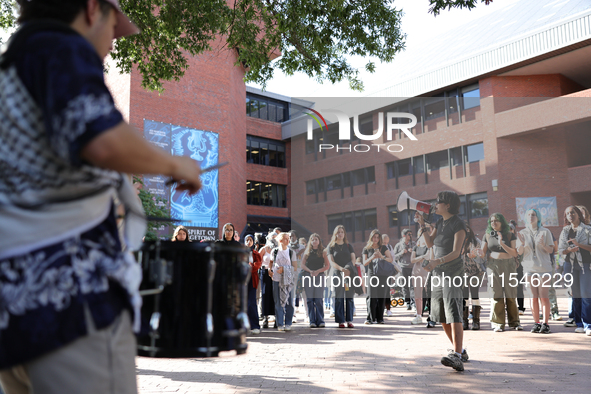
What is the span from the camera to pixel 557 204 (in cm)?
2075

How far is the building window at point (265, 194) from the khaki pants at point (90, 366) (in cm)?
4455

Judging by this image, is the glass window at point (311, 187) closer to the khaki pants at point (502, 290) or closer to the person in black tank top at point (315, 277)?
the person in black tank top at point (315, 277)

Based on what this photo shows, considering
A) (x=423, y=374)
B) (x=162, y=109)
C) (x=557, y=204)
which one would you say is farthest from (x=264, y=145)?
(x=423, y=374)

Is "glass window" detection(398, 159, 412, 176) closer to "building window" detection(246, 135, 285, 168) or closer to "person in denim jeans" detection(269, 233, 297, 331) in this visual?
"person in denim jeans" detection(269, 233, 297, 331)

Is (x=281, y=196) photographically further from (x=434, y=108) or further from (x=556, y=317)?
(x=556, y=317)

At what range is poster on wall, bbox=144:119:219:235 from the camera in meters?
33.2

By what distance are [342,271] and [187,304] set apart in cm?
953

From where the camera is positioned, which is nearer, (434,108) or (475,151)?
(475,151)

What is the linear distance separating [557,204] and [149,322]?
2212 cm

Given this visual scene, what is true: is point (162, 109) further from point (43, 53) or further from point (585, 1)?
point (43, 53)

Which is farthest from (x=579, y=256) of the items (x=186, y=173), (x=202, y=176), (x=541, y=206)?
(x=202, y=176)

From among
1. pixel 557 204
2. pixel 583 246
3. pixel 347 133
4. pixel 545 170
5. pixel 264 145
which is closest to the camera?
pixel 583 246

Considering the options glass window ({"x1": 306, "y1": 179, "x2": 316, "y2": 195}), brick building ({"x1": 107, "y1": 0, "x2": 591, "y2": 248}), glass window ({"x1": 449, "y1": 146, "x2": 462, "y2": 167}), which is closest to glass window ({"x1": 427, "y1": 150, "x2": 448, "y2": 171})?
brick building ({"x1": 107, "y1": 0, "x2": 591, "y2": 248})

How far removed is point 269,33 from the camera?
31.9 feet
